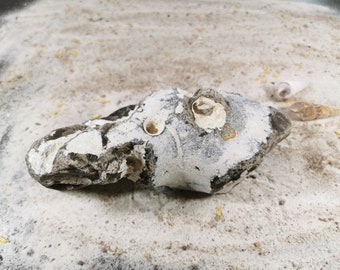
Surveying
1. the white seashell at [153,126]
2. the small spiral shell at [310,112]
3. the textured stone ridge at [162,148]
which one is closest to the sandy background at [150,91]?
the small spiral shell at [310,112]

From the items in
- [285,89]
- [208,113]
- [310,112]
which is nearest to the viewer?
A: [208,113]

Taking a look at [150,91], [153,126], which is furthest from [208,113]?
[150,91]

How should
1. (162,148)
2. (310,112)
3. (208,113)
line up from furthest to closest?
(310,112), (208,113), (162,148)

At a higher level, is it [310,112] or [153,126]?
[153,126]

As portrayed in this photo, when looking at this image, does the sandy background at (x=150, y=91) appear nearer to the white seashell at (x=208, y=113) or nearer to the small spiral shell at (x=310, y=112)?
the small spiral shell at (x=310, y=112)

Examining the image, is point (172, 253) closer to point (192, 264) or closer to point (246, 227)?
point (192, 264)

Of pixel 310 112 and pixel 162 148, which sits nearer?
pixel 162 148

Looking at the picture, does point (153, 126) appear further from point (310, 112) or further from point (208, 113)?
point (310, 112)
